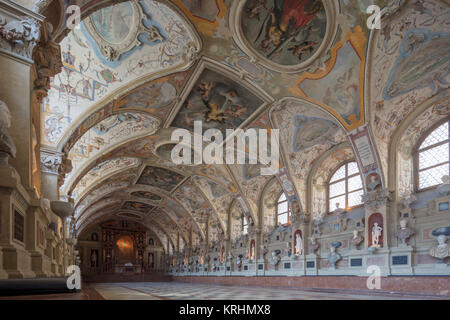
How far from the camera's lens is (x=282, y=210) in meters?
21.1

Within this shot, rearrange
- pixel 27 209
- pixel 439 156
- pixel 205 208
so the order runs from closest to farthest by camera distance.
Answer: pixel 27 209 → pixel 439 156 → pixel 205 208

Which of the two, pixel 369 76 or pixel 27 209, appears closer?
pixel 27 209

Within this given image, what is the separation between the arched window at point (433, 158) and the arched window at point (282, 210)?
872 centimetres

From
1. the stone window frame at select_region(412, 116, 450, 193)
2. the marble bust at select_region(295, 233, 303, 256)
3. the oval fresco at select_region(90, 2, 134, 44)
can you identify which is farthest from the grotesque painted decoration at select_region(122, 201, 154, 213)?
the stone window frame at select_region(412, 116, 450, 193)

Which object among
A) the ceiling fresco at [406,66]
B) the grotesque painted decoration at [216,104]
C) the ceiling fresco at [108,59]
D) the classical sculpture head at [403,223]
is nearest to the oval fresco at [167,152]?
the grotesque painted decoration at [216,104]

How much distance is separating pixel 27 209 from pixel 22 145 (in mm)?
1271

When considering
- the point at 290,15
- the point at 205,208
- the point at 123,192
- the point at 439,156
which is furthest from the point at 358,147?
the point at 123,192

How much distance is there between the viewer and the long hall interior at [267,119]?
599 cm

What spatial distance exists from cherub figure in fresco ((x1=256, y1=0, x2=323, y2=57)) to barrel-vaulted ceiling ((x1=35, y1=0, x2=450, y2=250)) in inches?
1.4

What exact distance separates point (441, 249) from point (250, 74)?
8.94 m

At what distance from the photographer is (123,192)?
1141 inches

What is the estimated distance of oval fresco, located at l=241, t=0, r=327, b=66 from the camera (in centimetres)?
1027
